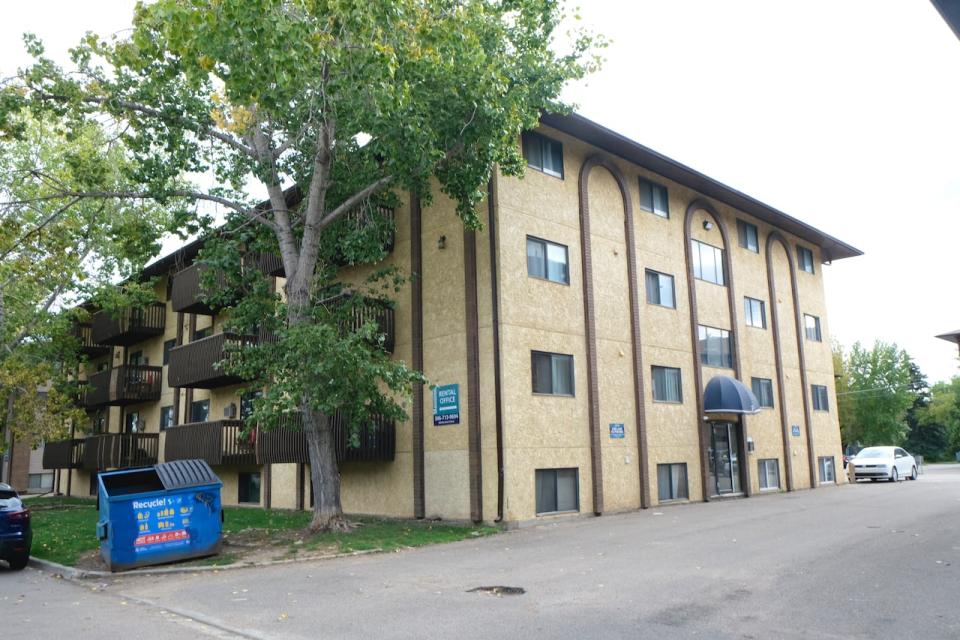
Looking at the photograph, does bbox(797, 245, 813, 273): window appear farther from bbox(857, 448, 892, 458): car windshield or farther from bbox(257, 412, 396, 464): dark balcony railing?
bbox(257, 412, 396, 464): dark balcony railing

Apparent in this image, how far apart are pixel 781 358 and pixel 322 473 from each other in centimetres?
1824

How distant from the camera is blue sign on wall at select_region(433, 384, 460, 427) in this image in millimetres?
17281

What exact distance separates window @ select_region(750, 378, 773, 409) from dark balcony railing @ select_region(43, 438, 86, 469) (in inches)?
1066

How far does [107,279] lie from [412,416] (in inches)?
631

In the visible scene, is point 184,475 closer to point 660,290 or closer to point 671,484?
point 671,484

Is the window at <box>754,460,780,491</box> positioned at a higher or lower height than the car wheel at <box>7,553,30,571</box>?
higher

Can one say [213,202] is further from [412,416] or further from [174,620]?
[174,620]

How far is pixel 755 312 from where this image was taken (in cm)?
2667

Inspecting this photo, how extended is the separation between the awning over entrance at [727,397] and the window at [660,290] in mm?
2640

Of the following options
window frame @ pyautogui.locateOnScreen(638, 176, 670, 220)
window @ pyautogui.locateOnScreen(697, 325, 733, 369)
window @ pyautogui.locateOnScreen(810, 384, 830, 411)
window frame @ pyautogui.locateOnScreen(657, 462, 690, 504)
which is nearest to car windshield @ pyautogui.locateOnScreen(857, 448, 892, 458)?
window @ pyautogui.locateOnScreen(810, 384, 830, 411)

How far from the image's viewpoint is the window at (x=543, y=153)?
18.7 metres

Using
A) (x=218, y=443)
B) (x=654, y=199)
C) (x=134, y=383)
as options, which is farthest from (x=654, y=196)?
(x=134, y=383)

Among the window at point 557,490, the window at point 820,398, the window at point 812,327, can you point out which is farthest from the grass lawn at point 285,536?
the window at point 812,327

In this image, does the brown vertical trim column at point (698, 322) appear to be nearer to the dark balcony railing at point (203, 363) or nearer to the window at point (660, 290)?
the window at point (660, 290)
